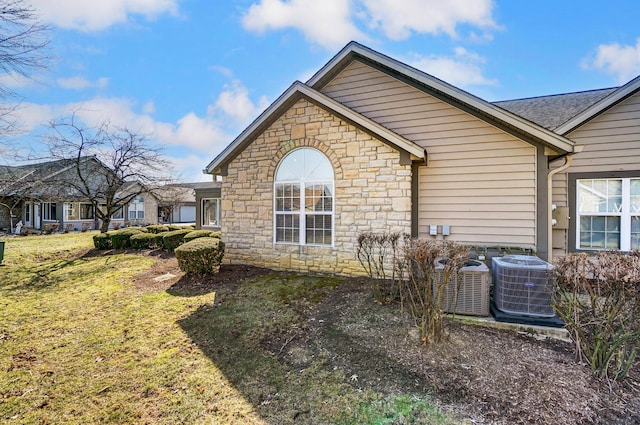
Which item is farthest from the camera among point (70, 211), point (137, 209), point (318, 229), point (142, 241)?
point (137, 209)

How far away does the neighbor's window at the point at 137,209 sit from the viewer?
3113cm

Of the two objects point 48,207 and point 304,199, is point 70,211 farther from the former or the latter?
point 304,199

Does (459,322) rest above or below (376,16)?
below

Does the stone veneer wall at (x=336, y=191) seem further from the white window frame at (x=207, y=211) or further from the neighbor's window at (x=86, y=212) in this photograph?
the neighbor's window at (x=86, y=212)

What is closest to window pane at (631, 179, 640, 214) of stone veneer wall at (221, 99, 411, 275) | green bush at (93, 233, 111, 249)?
stone veneer wall at (221, 99, 411, 275)

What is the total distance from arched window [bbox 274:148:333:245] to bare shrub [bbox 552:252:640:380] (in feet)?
16.6

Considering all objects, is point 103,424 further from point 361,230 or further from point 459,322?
point 361,230

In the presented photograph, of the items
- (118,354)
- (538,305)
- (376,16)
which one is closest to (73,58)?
(376,16)

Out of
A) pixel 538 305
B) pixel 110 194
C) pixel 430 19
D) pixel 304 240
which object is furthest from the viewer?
pixel 110 194

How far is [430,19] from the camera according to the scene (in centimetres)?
926

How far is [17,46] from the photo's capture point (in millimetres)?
8594

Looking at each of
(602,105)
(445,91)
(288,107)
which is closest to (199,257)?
(288,107)

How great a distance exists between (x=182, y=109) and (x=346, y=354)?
19384 millimetres

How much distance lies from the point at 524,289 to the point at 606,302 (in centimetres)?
140
